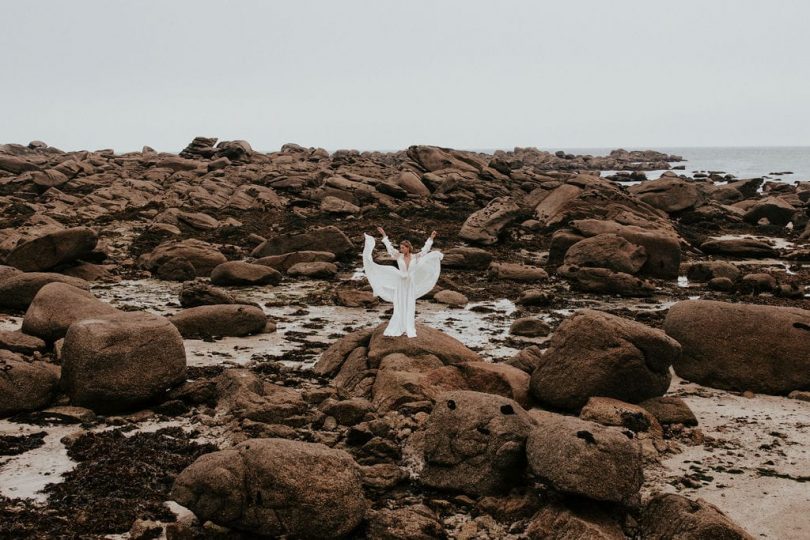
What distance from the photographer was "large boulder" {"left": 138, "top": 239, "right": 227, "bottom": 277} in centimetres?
2261

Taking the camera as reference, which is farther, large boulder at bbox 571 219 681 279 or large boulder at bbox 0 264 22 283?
large boulder at bbox 571 219 681 279

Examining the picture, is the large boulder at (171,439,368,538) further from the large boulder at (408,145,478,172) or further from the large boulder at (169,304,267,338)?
the large boulder at (408,145,478,172)

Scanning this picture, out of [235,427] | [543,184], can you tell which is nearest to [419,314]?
[235,427]

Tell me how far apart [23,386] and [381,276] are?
6623 millimetres

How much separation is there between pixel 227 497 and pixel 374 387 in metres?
4.67

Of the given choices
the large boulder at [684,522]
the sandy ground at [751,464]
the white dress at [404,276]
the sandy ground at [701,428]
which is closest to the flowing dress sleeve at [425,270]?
the white dress at [404,276]

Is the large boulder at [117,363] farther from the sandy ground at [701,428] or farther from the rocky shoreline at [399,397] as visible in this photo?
the sandy ground at [701,428]

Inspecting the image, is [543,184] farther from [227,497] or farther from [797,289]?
[227,497]

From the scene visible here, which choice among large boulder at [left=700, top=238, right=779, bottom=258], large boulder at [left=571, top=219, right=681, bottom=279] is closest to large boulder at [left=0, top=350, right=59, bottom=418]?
large boulder at [left=571, top=219, right=681, bottom=279]

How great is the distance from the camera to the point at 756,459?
9695 mm

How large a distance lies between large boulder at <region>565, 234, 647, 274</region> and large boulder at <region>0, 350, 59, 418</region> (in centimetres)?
1625

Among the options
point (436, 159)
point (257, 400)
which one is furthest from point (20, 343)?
point (436, 159)

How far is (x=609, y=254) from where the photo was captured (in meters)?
22.6

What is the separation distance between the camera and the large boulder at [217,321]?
15.6 m
